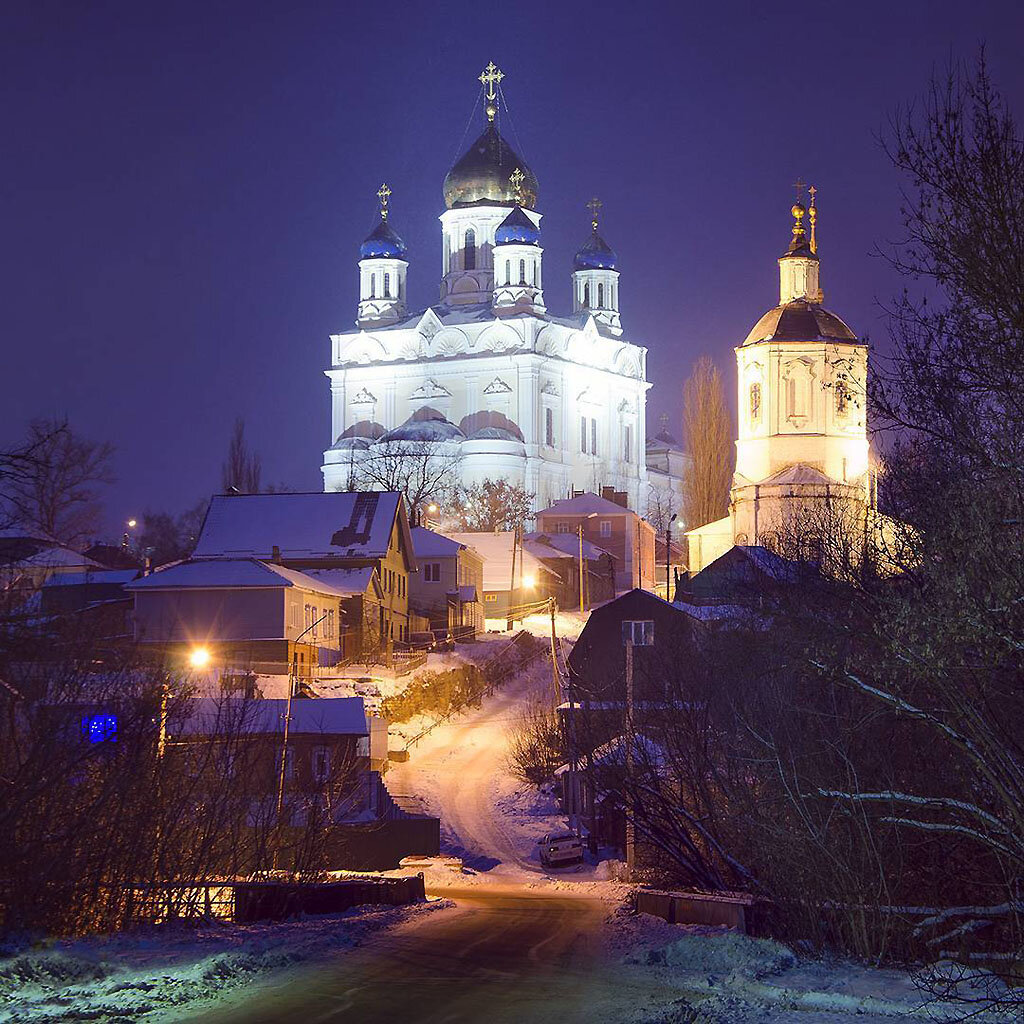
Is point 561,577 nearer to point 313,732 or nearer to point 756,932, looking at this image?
point 313,732

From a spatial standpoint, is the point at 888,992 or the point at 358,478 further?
the point at 358,478

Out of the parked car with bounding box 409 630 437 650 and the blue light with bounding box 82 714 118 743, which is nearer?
the blue light with bounding box 82 714 118 743

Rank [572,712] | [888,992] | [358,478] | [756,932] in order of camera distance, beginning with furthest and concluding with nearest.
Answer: [358,478]
[572,712]
[756,932]
[888,992]

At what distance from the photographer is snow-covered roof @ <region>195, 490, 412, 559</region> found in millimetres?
55594

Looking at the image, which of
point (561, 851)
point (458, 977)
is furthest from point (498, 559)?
point (458, 977)

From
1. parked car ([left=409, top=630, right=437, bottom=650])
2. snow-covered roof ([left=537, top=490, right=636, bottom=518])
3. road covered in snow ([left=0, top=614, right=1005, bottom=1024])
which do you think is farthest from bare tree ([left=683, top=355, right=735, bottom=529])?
road covered in snow ([left=0, top=614, right=1005, bottom=1024])

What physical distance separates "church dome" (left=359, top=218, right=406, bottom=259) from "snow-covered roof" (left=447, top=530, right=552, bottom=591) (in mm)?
42328

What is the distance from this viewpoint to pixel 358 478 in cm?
10138

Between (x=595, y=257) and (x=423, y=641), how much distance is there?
221ft

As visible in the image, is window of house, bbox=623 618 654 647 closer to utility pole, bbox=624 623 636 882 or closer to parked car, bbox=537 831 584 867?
parked car, bbox=537 831 584 867

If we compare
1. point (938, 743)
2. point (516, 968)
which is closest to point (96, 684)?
point (516, 968)

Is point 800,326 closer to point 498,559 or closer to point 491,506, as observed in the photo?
point 498,559

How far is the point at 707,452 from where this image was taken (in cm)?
9662

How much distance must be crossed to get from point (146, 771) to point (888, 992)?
846 centimetres
